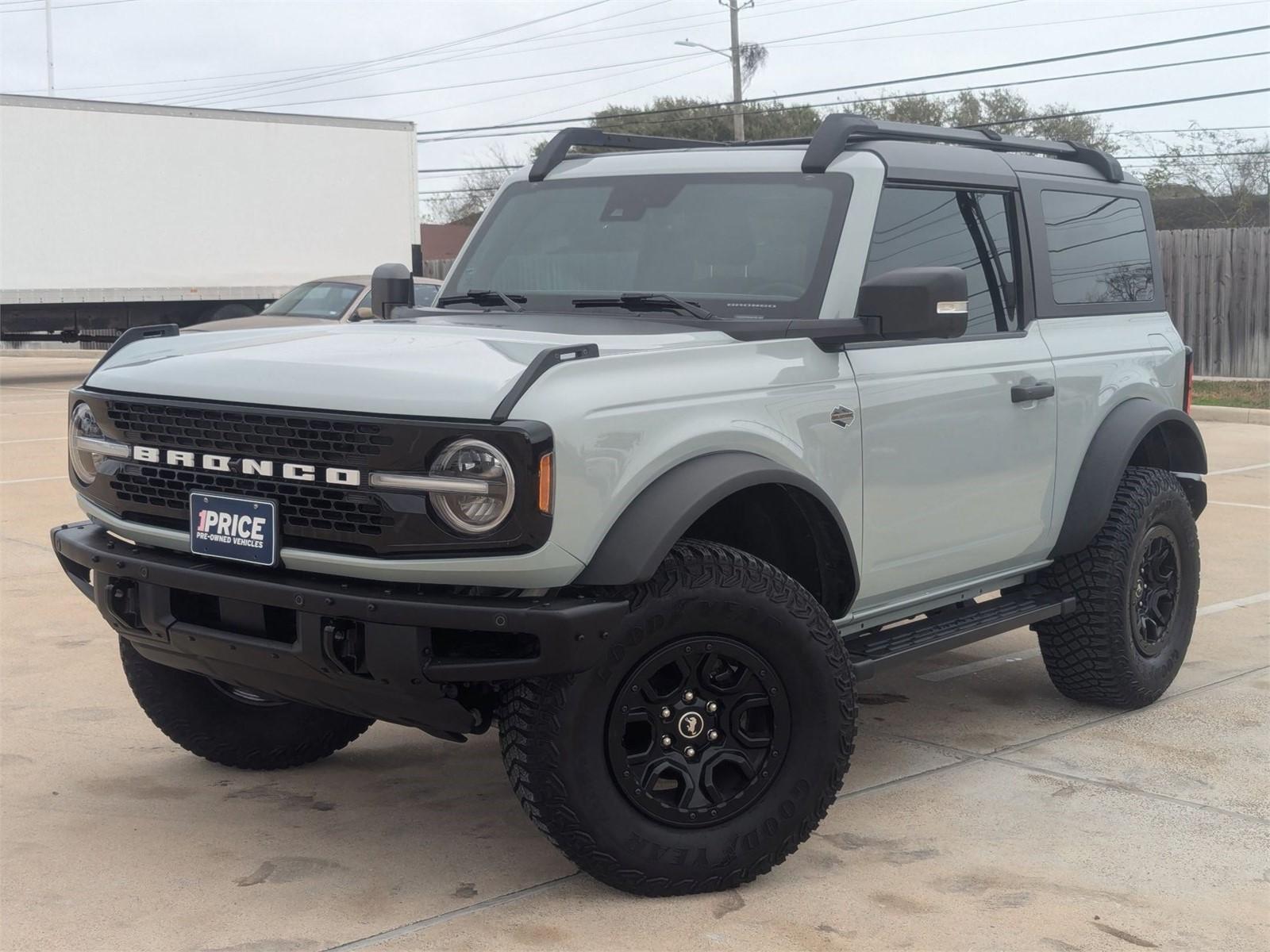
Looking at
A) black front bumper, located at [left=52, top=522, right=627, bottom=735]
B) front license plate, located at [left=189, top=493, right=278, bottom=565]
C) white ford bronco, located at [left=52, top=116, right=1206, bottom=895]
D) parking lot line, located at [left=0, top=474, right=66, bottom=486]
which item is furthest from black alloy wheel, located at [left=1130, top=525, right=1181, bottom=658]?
parking lot line, located at [left=0, top=474, right=66, bottom=486]

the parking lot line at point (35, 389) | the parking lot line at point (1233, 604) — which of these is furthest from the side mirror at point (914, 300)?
the parking lot line at point (35, 389)

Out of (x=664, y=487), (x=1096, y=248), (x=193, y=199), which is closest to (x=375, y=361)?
(x=664, y=487)

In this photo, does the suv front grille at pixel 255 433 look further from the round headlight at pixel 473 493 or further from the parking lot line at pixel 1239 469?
the parking lot line at pixel 1239 469

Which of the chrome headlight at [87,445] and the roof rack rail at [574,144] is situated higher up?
the roof rack rail at [574,144]

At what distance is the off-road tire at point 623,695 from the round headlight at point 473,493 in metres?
0.40

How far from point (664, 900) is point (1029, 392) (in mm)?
2267

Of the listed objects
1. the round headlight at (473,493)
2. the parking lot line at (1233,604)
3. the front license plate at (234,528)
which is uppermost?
the round headlight at (473,493)

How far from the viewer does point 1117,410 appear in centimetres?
568

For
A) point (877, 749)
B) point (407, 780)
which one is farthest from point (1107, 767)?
point (407, 780)

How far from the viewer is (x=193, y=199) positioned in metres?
22.5

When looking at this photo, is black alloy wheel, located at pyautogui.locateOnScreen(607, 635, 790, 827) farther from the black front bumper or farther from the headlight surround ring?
the headlight surround ring

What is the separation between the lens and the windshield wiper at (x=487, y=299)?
5090 mm

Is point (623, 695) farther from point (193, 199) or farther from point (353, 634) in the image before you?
point (193, 199)

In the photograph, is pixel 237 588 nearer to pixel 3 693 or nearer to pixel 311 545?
pixel 311 545
